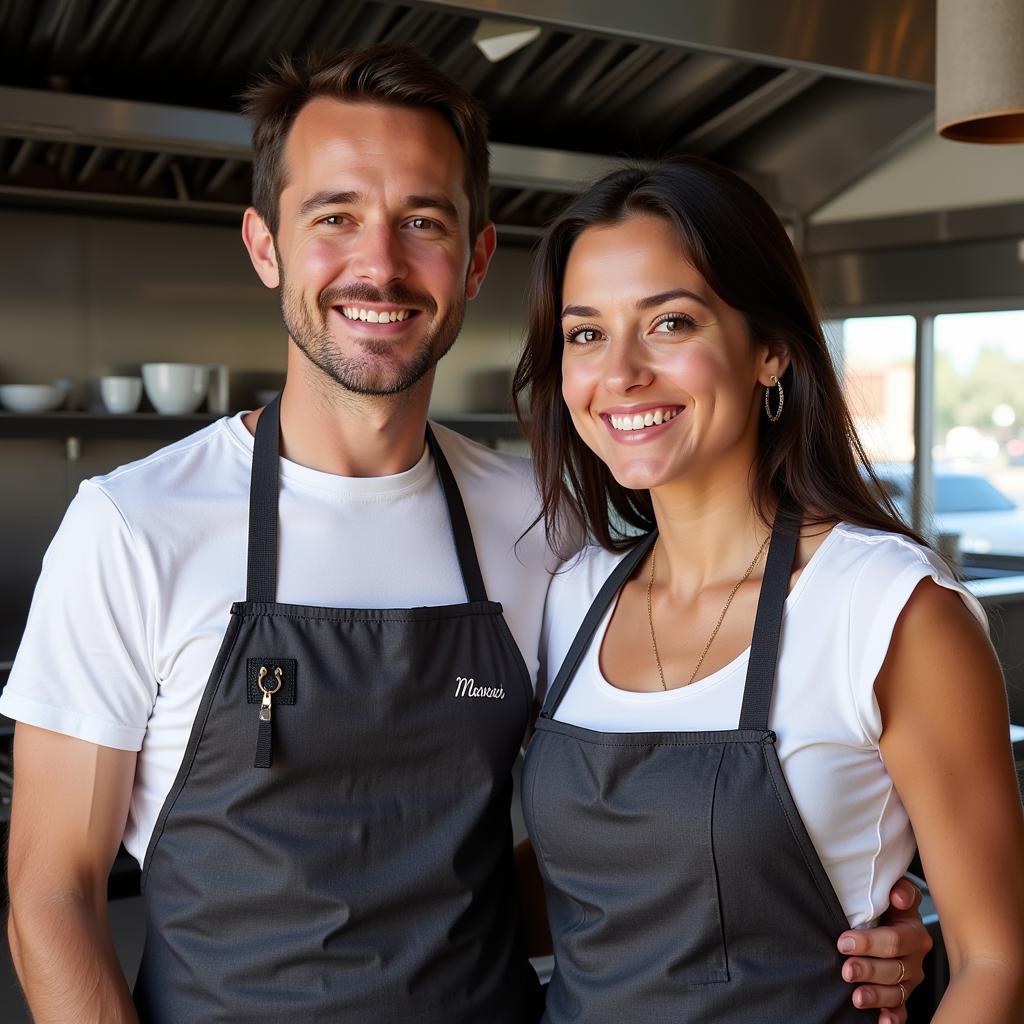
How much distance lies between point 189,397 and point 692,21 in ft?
5.21

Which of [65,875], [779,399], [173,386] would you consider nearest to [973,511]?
[173,386]

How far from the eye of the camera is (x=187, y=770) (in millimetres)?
1374

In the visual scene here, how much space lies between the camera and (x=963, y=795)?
124 centimetres

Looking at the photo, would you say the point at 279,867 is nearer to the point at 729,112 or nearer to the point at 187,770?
the point at 187,770

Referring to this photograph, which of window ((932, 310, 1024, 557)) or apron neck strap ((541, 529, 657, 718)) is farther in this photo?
window ((932, 310, 1024, 557))

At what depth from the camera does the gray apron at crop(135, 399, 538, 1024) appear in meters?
1.34

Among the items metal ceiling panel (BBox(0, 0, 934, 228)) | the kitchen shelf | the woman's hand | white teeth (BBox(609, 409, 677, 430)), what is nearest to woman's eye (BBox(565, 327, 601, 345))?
white teeth (BBox(609, 409, 677, 430))

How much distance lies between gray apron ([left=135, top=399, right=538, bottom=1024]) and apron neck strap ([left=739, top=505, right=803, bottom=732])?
32cm

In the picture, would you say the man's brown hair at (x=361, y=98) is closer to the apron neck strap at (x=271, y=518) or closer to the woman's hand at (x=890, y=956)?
the apron neck strap at (x=271, y=518)

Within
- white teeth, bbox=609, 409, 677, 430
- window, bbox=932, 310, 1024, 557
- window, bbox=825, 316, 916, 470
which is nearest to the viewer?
white teeth, bbox=609, 409, 677, 430

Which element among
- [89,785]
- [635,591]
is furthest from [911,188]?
[89,785]

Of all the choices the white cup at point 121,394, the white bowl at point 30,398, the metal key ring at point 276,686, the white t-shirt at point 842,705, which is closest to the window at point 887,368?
the white cup at point 121,394

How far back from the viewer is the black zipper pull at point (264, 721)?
1.35 meters

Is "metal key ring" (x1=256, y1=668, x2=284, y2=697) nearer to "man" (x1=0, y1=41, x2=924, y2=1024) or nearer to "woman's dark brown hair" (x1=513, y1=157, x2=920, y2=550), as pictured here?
"man" (x1=0, y1=41, x2=924, y2=1024)
